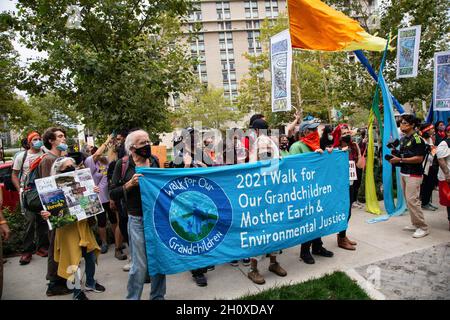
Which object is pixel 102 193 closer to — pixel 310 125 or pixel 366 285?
pixel 310 125

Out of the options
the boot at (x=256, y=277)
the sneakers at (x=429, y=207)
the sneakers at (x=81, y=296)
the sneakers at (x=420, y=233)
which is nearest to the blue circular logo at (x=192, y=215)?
the boot at (x=256, y=277)

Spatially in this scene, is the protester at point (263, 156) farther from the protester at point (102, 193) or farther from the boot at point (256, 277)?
the protester at point (102, 193)

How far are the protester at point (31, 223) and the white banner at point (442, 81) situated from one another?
8023 millimetres

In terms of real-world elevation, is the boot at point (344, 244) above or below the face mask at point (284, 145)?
below

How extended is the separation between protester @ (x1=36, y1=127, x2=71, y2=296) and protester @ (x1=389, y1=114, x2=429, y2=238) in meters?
5.25

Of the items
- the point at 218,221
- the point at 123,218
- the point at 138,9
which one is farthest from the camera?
the point at 138,9

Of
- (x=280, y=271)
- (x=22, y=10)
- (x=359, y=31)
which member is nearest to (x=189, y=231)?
(x=280, y=271)

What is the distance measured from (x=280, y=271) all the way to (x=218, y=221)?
3.95 ft

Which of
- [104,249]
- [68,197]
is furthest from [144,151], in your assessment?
[104,249]

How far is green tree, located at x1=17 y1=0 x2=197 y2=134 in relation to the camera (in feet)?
18.1

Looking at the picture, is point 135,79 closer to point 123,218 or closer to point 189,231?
point 123,218

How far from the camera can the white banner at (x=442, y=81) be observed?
6.63m

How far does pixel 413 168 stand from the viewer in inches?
206

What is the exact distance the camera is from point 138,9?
20.7 feet
